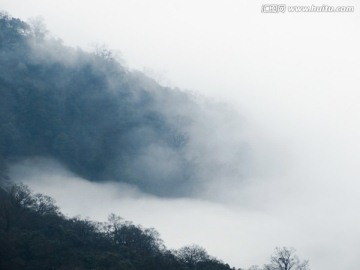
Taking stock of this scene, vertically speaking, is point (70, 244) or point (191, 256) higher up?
point (191, 256)

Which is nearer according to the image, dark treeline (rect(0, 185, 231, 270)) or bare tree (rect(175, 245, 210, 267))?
dark treeline (rect(0, 185, 231, 270))

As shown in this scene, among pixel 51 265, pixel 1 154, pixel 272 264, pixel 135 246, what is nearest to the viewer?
pixel 51 265

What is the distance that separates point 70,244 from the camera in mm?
111375

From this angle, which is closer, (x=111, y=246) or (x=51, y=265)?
(x=51, y=265)

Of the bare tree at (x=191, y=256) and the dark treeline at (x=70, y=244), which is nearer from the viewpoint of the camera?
the dark treeline at (x=70, y=244)

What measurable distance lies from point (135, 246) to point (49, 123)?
79646mm

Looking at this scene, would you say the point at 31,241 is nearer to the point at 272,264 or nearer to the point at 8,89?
the point at 272,264

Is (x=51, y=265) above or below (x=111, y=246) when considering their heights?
below

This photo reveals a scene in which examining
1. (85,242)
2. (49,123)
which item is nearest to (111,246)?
(85,242)

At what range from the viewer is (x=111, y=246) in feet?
402

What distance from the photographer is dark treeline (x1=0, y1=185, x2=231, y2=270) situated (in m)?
96.2

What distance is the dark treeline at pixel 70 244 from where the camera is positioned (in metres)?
96.2

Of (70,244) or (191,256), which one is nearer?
(70,244)

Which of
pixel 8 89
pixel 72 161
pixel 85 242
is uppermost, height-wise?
pixel 8 89
